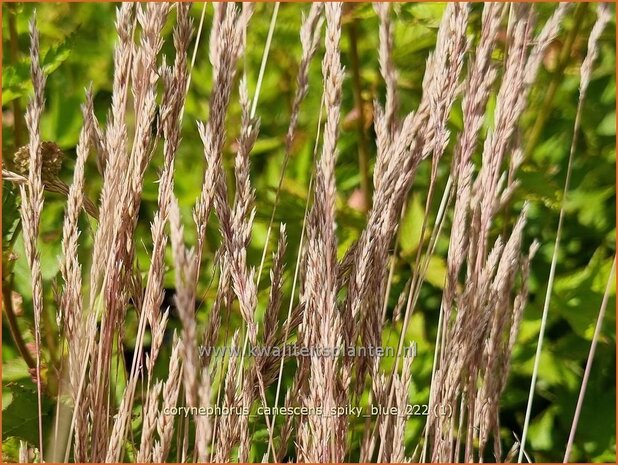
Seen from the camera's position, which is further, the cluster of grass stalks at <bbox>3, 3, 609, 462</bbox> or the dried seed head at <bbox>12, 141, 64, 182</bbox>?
the dried seed head at <bbox>12, 141, 64, 182</bbox>

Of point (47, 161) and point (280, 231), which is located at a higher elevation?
point (47, 161)

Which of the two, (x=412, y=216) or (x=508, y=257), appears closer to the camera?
(x=508, y=257)

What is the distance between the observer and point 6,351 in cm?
170

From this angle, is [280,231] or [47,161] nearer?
[280,231]

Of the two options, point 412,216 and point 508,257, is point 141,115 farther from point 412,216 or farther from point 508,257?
point 412,216

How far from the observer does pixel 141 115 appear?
1142 mm

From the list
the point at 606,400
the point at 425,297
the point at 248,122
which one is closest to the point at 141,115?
the point at 248,122

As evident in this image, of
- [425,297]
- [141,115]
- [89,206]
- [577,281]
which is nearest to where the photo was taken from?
[141,115]

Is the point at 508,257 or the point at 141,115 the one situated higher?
the point at 141,115

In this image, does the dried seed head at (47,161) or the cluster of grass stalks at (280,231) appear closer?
the cluster of grass stalks at (280,231)

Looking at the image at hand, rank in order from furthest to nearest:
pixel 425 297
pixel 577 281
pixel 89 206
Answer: pixel 425 297 < pixel 577 281 < pixel 89 206

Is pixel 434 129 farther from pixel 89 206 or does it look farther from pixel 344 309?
pixel 89 206

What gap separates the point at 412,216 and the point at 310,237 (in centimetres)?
62

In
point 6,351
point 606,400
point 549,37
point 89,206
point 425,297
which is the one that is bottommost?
point 606,400
